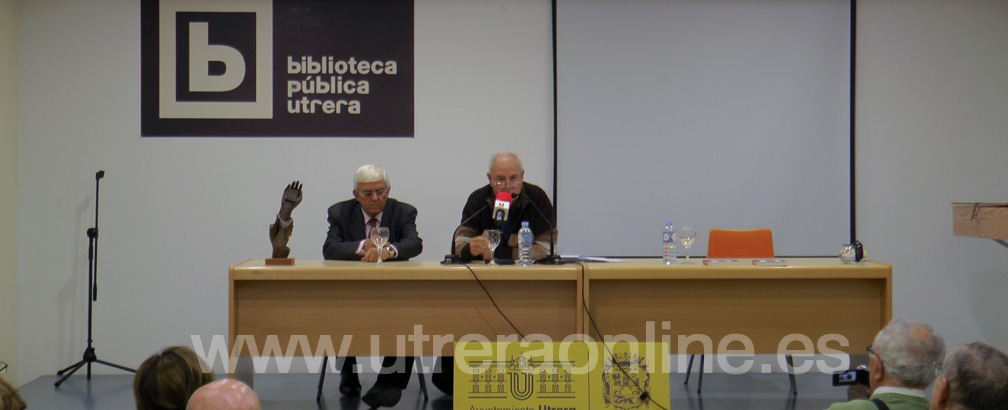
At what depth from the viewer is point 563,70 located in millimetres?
4961

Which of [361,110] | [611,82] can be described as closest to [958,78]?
[611,82]

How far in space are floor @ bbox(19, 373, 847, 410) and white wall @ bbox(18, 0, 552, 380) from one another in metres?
0.41

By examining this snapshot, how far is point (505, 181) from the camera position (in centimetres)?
398

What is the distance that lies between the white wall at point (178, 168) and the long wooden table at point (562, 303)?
173cm

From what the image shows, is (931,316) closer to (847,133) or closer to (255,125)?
(847,133)

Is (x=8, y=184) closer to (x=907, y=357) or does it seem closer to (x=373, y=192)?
(x=373, y=192)

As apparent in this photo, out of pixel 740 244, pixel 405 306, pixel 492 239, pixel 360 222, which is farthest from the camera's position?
pixel 740 244

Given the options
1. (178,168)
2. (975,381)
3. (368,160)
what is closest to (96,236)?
(178,168)

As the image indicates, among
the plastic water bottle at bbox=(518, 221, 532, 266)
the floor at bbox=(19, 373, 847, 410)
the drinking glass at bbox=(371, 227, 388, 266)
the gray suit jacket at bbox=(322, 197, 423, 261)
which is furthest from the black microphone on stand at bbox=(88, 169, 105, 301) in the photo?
the plastic water bottle at bbox=(518, 221, 532, 266)

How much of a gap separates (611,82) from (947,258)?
2.43 metres

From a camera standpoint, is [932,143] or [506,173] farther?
[932,143]

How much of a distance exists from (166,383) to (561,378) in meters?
1.56

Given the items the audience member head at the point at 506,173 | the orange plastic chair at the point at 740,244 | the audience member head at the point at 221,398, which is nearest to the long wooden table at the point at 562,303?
the audience member head at the point at 506,173

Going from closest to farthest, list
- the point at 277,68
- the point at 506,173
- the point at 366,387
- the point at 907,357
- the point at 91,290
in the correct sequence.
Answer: the point at 907,357 < the point at 506,173 < the point at 366,387 < the point at 91,290 < the point at 277,68
